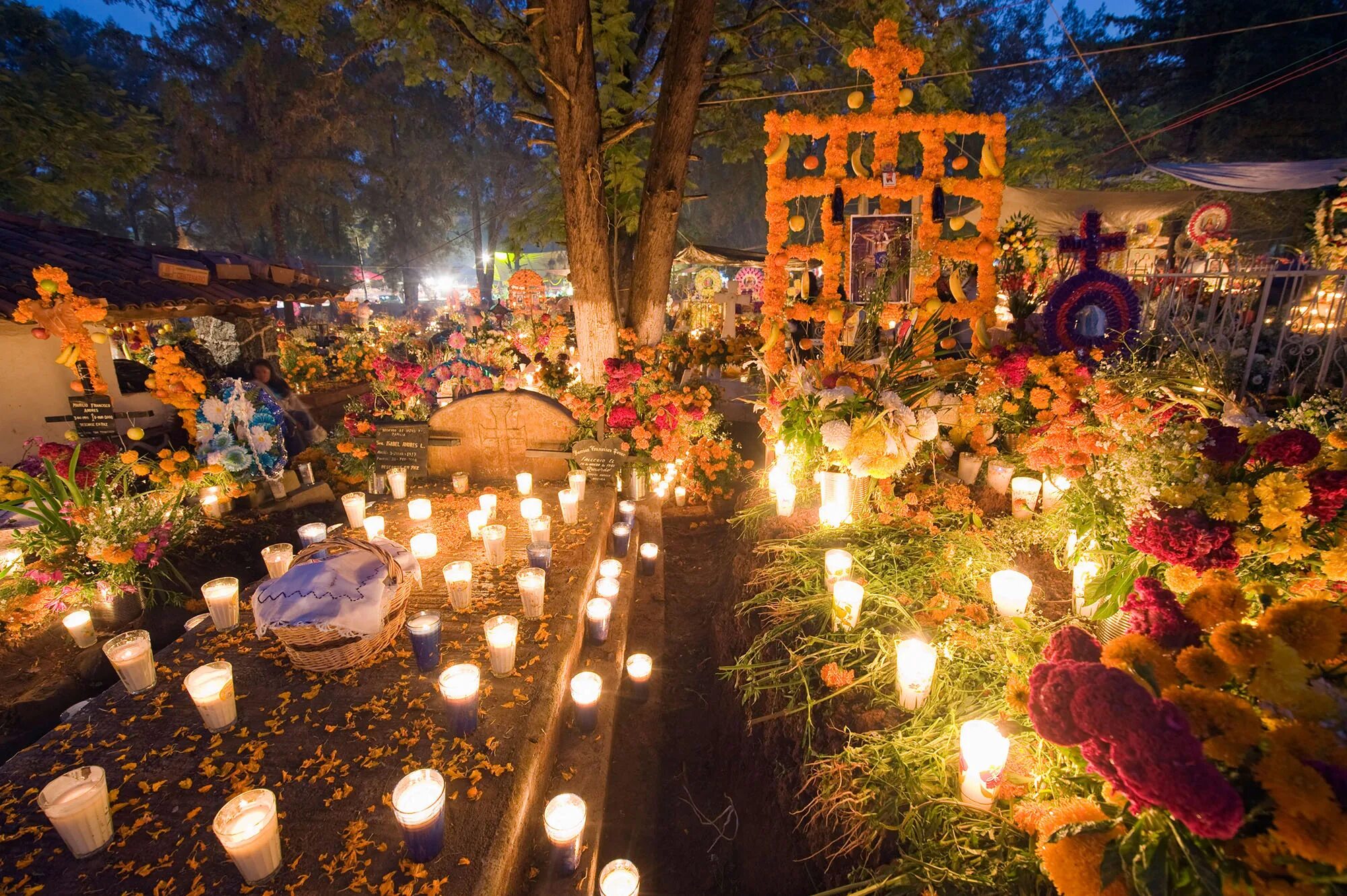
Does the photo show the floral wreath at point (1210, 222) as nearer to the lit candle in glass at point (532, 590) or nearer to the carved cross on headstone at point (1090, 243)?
the carved cross on headstone at point (1090, 243)

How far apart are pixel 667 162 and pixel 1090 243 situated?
5.40 m

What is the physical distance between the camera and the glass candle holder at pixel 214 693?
2.61 m

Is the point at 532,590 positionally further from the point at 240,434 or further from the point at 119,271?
the point at 119,271

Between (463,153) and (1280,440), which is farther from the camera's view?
(463,153)

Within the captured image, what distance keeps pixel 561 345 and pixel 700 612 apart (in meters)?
7.78

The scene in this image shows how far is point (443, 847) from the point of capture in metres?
2.15

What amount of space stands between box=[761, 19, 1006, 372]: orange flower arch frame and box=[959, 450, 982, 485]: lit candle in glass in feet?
5.40

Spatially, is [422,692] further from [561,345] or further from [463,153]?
[463,153]

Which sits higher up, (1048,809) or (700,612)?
(1048,809)

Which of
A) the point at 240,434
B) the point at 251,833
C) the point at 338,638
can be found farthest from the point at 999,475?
the point at 240,434

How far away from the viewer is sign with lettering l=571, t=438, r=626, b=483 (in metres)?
6.21

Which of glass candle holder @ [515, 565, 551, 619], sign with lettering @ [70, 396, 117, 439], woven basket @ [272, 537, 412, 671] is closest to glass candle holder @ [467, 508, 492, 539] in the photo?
glass candle holder @ [515, 565, 551, 619]

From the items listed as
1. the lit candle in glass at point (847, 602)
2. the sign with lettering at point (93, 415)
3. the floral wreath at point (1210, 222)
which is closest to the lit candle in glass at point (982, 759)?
the lit candle in glass at point (847, 602)

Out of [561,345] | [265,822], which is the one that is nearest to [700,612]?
[265,822]
